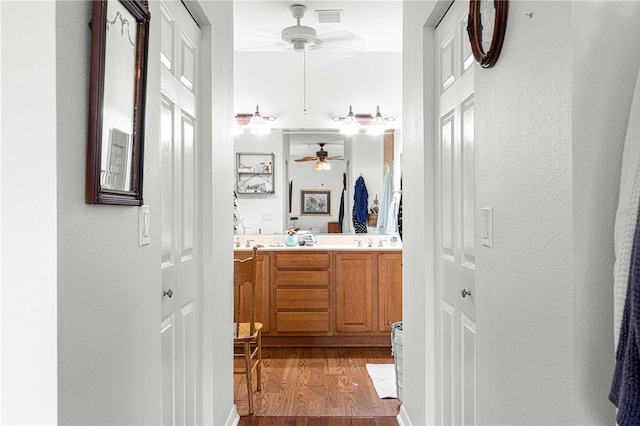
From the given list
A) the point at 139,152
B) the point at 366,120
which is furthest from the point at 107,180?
the point at 366,120

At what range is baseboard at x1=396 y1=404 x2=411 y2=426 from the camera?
2.64 meters

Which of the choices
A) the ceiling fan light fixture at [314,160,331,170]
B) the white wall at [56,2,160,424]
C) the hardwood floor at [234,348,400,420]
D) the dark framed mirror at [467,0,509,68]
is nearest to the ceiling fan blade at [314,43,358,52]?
the ceiling fan light fixture at [314,160,331,170]

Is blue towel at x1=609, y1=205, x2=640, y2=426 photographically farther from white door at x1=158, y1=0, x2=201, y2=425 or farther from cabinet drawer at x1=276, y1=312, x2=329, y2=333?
cabinet drawer at x1=276, y1=312, x2=329, y2=333

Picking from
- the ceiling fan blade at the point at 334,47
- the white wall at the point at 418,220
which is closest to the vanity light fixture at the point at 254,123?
the ceiling fan blade at the point at 334,47

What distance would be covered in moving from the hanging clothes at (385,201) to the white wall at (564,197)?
3452 millimetres

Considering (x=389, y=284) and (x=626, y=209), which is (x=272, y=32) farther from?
(x=626, y=209)

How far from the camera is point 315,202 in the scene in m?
4.84

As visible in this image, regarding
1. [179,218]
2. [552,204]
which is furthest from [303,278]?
[552,204]

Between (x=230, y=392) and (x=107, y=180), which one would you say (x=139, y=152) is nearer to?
(x=107, y=180)

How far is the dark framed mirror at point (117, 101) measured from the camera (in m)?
1.11

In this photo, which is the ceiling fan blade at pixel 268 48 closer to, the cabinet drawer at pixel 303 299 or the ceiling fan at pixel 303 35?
the ceiling fan at pixel 303 35

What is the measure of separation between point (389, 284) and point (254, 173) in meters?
1.63

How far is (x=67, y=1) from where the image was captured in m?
1.03

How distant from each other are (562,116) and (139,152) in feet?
3.42
